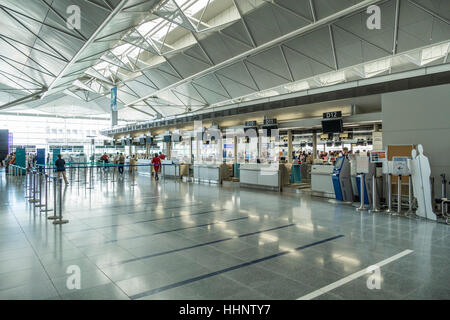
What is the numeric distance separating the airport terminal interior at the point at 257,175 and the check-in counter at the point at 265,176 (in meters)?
0.08

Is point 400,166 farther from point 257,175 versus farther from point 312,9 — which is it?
point 312,9

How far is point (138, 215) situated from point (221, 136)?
12.4 metres

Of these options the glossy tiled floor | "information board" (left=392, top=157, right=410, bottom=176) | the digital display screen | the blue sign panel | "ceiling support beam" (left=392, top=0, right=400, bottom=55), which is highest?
"ceiling support beam" (left=392, top=0, right=400, bottom=55)

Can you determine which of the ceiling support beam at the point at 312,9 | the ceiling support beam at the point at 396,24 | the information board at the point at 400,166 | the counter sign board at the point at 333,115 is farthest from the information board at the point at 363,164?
the ceiling support beam at the point at 396,24

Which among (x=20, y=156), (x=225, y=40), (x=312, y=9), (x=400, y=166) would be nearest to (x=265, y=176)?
(x=400, y=166)

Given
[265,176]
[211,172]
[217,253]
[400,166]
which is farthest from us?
[211,172]

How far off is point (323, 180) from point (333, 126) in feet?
9.21

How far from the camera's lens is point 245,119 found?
1619 cm

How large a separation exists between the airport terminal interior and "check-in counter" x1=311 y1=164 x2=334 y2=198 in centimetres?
4

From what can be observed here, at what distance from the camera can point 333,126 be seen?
12.2 metres

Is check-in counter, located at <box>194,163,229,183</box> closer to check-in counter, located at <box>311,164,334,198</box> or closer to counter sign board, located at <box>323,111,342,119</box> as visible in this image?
check-in counter, located at <box>311,164,334,198</box>

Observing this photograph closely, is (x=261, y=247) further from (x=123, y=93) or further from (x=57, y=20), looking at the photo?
(x=123, y=93)

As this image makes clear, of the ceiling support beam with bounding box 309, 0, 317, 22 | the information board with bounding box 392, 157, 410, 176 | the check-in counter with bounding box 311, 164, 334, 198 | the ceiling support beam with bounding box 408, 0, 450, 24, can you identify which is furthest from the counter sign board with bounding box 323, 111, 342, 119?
the ceiling support beam with bounding box 408, 0, 450, 24

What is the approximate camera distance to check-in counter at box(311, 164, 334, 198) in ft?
34.9
